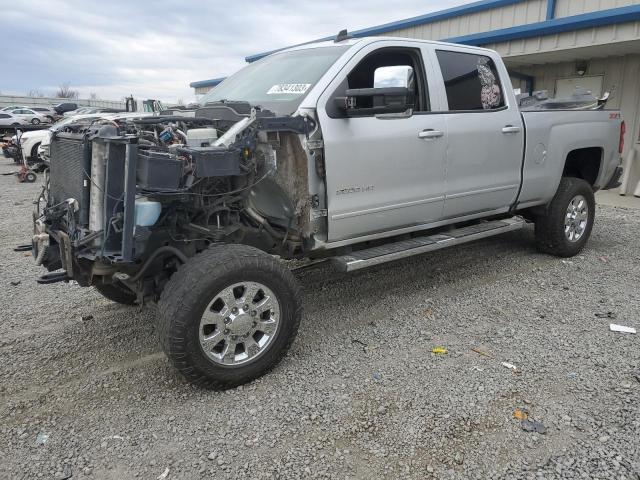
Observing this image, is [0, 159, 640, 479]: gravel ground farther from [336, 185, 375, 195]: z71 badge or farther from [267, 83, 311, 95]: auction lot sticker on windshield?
[267, 83, 311, 95]: auction lot sticker on windshield

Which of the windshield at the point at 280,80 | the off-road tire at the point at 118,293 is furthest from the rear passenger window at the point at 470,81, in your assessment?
the off-road tire at the point at 118,293

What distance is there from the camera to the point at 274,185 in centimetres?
371

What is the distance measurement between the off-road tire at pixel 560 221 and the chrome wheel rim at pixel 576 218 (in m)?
0.03

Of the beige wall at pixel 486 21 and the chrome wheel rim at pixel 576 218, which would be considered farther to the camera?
the beige wall at pixel 486 21

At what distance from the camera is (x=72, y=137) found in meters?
3.29

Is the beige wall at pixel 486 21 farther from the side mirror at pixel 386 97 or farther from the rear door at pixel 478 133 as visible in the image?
the side mirror at pixel 386 97

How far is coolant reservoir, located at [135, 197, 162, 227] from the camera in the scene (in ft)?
9.74

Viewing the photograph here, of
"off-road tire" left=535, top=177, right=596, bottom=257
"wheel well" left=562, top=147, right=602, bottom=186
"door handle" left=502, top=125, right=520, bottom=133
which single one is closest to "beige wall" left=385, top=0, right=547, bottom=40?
"wheel well" left=562, top=147, right=602, bottom=186

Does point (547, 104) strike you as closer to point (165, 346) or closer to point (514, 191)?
point (514, 191)

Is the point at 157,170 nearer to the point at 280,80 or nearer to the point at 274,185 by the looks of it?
the point at 274,185

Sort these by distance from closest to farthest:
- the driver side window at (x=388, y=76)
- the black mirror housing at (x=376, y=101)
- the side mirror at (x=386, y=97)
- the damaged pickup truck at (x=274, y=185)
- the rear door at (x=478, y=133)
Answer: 1. the damaged pickup truck at (x=274, y=185)
2. the black mirror housing at (x=376, y=101)
3. the side mirror at (x=386, y=97)
4. the driver side window at (x=388, y=76)
5. the rear door at (x=478, y=133)

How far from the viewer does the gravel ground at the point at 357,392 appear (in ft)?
8.45

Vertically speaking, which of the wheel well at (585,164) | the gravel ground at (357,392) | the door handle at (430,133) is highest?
the door handle at (430,133)

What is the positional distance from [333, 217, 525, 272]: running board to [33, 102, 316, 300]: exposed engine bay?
415mm
